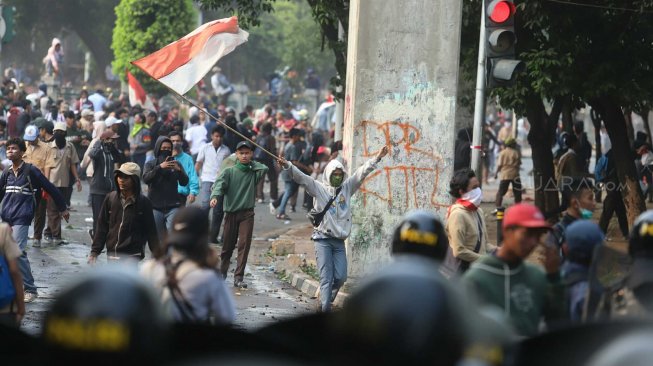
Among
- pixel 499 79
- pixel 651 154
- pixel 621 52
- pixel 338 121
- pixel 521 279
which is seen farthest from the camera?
pixel 338 121

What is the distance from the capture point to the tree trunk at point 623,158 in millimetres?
17547

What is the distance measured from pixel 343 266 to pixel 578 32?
6.06 meters

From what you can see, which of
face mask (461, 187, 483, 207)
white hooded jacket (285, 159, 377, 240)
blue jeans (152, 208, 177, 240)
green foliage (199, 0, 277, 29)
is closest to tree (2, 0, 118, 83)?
green foliage (199, 0, 277, 29)

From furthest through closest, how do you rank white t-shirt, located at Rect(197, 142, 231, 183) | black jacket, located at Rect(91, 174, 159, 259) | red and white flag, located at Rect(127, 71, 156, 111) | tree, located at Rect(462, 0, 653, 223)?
red and white flag, located at Rect(127, 71, 156, 111) < white t-shirt, located at Rect(197, 142, 231, 183) < tree, located at Rect(462, 0, 653, 223) < black jacket, located at Rect(91, 174, 159, 259)

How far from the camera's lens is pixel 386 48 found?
1345 centimetres

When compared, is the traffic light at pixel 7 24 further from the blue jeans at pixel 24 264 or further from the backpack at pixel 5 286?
the backpack at pixel 5 286

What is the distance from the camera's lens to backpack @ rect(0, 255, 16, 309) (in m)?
7.06

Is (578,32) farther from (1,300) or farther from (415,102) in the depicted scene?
(1,300)

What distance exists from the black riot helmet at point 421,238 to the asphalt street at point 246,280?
3.81 m

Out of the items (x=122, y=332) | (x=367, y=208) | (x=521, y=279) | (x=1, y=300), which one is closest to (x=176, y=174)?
(x=367, y=208)

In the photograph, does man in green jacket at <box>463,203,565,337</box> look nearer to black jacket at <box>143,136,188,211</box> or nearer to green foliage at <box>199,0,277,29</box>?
black jacket at <box>143,136,188,211</box>

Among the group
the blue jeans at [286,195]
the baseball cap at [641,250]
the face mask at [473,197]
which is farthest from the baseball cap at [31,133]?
the baseball cap at [641,250]

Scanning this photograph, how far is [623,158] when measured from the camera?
17703 millimetres

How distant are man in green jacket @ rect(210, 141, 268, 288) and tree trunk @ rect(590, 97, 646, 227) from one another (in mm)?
5764
